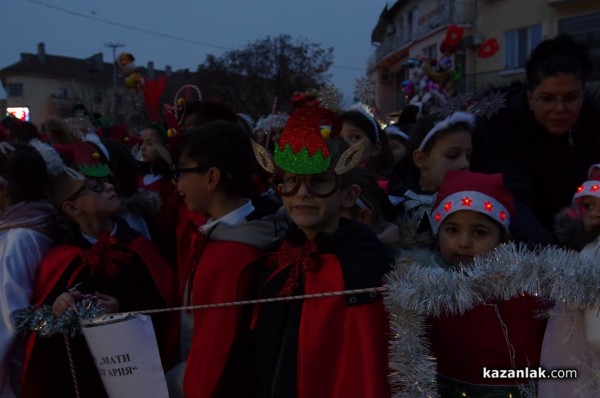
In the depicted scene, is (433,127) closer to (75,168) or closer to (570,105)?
(570,105)

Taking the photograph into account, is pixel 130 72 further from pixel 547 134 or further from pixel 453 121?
pixel 547 134

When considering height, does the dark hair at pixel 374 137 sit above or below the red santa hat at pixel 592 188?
above

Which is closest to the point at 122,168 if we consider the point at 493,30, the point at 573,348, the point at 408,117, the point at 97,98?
the point at 573,348

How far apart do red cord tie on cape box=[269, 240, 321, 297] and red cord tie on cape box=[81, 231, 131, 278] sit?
3.34 ft

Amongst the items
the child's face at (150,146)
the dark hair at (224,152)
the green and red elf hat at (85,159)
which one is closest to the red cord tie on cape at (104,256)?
the green and red elf hat at (85,159)

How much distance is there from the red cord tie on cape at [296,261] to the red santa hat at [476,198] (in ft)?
2.02

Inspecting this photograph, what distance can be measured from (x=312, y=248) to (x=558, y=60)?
1.76 m

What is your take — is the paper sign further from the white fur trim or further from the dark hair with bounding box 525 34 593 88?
the dark hair with bounding box 525 34 593 88

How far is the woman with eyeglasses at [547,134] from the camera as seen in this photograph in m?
3.04

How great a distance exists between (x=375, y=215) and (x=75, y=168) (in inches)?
69.2

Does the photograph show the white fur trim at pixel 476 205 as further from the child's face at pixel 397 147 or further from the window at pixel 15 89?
the window at pixel 15 89

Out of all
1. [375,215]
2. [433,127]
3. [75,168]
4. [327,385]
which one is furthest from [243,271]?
[433,127]

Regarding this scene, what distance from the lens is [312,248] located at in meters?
2.41

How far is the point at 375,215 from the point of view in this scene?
10.8ft
